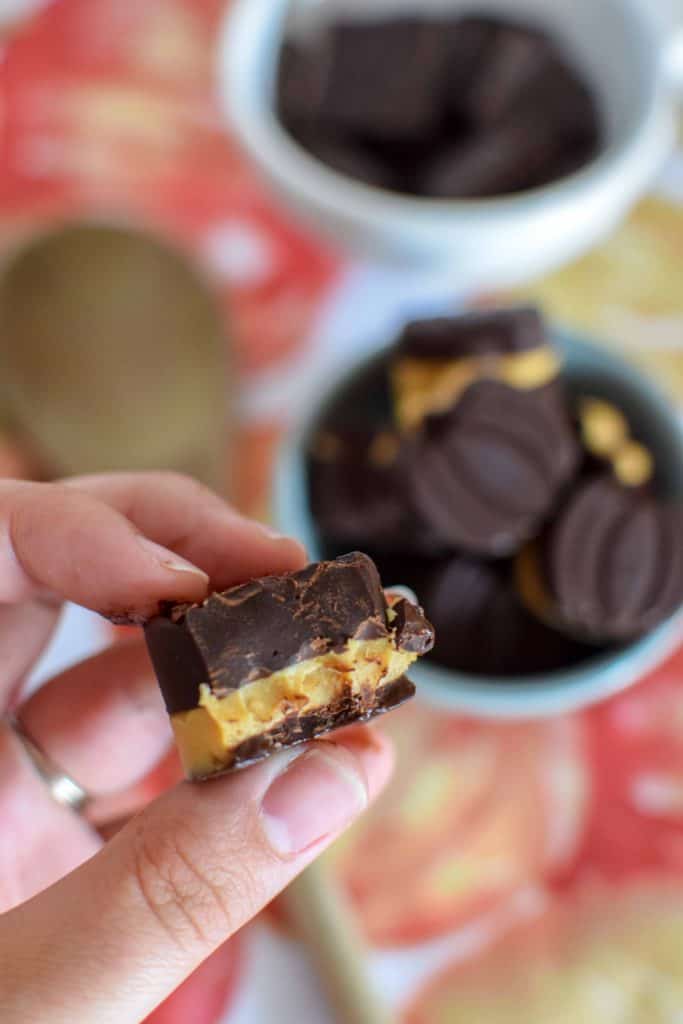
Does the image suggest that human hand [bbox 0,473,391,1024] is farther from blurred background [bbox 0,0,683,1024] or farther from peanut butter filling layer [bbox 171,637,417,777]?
blurred background [bbox 0,0,683,1024]

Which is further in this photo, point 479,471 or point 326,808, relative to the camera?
point 479,471

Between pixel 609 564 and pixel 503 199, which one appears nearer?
pixel 609 564

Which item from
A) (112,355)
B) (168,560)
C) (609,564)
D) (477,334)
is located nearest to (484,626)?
(609,564)

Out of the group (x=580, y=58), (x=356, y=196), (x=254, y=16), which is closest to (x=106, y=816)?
(x=356, y=196)

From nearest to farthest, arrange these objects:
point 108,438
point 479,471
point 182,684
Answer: point 182,684
point 479,471
point 108,438

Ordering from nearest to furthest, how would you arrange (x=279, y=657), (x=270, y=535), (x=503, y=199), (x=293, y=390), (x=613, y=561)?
(x=279, y=657)
(x=270, y=535)
(x=613, y=561)
(x=503, y=199)
(x=293, y=390)

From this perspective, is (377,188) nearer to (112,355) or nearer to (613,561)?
(112,355)

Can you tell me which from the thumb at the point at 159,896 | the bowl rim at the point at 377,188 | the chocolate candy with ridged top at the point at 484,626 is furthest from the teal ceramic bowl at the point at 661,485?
the thumb at the point at 159,896

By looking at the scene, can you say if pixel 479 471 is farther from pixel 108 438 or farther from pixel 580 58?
pixel 580 58
